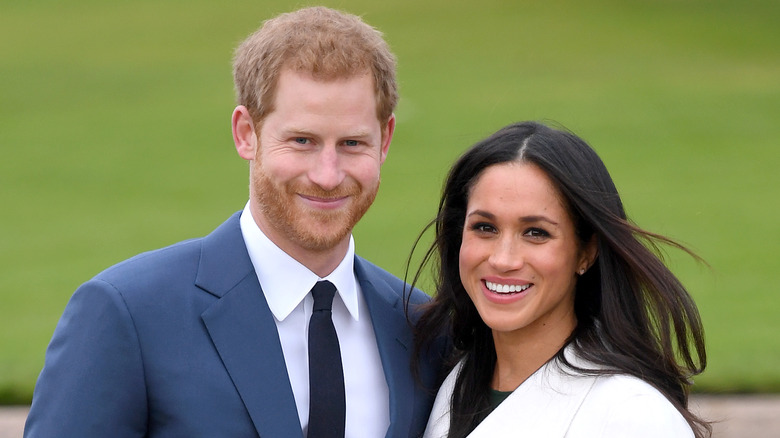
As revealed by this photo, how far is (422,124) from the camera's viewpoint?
16375 mm

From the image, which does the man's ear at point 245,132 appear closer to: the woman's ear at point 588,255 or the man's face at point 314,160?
the man's face at point 314,160

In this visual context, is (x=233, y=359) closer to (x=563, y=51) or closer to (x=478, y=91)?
(x=478, y=91)

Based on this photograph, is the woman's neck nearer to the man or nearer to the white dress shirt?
the man

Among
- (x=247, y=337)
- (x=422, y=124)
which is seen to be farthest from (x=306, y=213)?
(x=422, y=124)

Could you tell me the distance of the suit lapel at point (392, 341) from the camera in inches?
144

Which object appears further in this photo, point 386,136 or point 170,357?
point 386,136

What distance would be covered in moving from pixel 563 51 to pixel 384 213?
9482 millimetres

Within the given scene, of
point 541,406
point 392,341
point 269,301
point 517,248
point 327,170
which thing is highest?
point 327,170

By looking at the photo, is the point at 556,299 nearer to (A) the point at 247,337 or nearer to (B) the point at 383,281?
(B) the point at 383,281

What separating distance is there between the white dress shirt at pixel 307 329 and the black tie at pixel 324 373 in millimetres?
36

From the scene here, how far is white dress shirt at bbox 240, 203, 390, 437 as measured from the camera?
11.5 feet

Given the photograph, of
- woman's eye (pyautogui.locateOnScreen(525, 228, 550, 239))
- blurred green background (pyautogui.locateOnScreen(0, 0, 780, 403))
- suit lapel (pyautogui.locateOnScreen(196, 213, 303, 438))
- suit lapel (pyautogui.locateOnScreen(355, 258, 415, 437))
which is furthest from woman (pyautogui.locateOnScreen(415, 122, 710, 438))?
blurred green background (pyautogui.locateOnScreen(0, 0, 780, 403))

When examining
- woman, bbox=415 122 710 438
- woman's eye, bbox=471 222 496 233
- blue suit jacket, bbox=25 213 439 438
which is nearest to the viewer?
blue suit jacket, bbox=25 213 439 438

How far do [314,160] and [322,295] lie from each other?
16.4 inches
